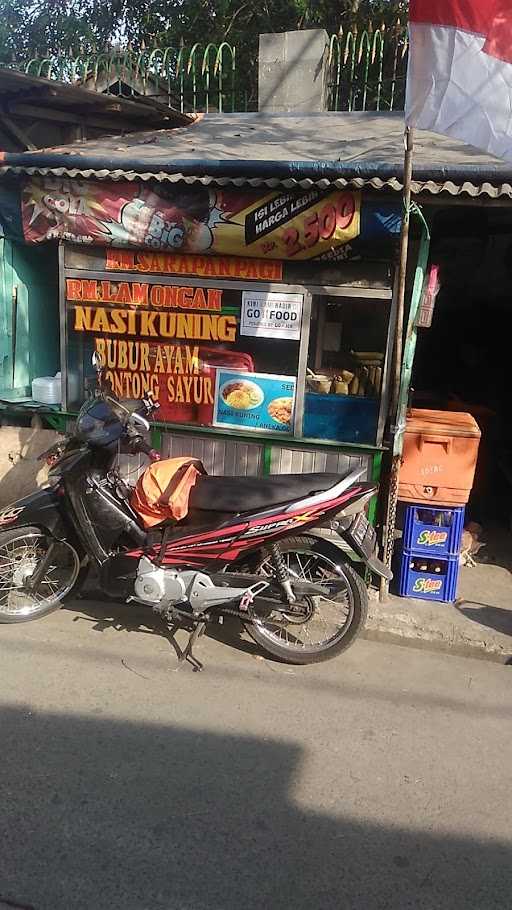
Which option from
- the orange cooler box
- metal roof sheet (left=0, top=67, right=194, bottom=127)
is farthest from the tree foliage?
the orange cooler box

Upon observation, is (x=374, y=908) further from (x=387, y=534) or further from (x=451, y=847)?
(x=387, y=534)

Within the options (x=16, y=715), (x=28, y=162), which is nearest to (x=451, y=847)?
(x=16, y=715)

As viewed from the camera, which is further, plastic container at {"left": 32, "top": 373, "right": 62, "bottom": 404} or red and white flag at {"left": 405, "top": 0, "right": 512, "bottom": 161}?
plastic container at {"left": 32, "top": 373, "right": 62, "bottom": 404}

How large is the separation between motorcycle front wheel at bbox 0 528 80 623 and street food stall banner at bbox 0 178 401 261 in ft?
7.38

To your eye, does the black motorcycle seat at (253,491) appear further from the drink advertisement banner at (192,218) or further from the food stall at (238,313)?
the drink advertisement banner at (192,218)

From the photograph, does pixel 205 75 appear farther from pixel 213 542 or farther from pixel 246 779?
pixel 246 779

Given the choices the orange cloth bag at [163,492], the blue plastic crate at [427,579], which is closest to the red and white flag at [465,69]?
the orange cloth bag at [163,492]

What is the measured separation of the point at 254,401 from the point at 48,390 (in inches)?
69.1

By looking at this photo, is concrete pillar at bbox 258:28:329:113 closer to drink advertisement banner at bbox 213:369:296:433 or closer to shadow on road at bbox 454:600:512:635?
drink advertisement banner at bbox 213:369:296:433

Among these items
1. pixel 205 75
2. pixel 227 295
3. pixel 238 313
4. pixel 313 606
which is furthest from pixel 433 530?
pixel 205 75

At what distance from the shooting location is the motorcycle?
12.4ft

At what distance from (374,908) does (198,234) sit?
4.06m

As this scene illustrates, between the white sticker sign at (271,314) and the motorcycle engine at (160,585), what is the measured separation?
196cm

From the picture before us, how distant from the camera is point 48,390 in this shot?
222 inches
